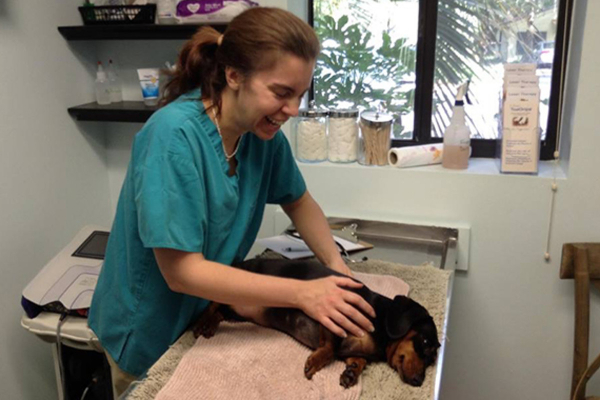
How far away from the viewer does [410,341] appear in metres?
1.02

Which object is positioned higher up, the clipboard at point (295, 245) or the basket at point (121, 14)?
the basket at point (121, 14)

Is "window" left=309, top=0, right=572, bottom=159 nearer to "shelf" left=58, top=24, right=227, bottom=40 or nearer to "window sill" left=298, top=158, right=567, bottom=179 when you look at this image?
"window sill" left=298, top=158, right=567, bottom=179

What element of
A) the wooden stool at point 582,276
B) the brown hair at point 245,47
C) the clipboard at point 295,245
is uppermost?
the brown hair at point 245,47

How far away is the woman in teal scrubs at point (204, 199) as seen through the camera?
0.96 m

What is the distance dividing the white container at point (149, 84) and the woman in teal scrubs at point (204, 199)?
76 cm

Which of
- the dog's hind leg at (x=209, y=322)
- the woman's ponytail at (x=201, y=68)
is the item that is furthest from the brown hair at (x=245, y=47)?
the dog's hind leg at (x=209, y=322)

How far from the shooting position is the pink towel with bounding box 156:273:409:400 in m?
0.94

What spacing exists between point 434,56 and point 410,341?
1.12 m

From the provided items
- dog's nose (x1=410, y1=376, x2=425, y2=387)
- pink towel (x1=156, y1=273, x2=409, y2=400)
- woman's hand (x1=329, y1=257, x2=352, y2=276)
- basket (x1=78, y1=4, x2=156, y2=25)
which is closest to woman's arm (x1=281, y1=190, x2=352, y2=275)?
woman's hand (x1=329, y1=257, x2=352, y2=276)

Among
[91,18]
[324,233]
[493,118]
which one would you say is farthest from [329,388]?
[91,18]

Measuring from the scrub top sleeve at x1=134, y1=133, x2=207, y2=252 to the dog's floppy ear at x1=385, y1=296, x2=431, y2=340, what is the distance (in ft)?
1.20

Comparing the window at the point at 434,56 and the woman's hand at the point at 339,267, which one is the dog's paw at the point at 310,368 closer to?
the woman's hand at the point at 339,267

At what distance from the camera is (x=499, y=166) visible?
5.64ft

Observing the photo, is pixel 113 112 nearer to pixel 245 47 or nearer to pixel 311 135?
pixel 311 135
